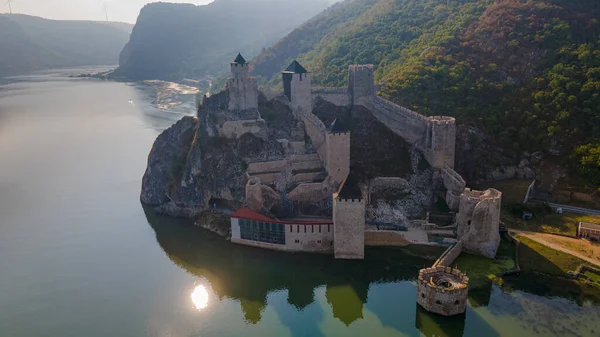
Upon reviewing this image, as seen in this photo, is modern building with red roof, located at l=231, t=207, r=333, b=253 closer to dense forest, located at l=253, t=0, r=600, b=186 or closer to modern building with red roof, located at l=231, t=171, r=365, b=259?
modern building with red roof, located at l=231, t=171, r=365, b=259

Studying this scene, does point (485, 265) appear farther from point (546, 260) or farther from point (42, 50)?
point (42, 50)

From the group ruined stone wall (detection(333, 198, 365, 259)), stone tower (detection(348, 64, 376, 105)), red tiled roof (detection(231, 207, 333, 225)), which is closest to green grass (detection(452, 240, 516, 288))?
ruined stone wall (detection(333, 198, 365, 259))

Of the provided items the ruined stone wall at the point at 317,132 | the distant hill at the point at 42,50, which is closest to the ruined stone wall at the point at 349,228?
the ruined stone wall at the point at 317,132

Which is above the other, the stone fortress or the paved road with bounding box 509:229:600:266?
the stone fortress

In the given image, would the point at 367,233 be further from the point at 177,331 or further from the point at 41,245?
the point at 41,245

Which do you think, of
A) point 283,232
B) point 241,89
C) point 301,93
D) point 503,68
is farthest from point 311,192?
point 503,68
